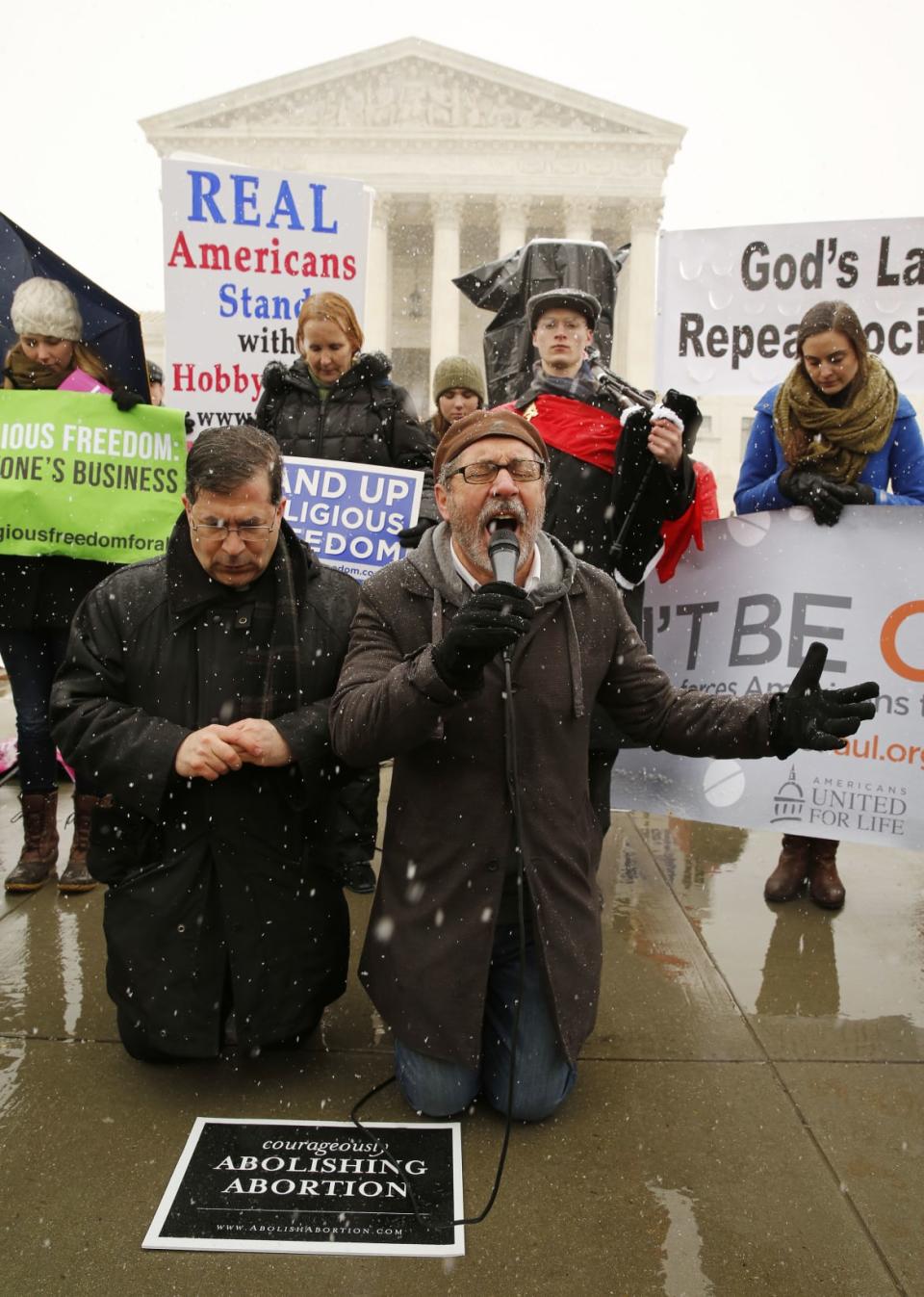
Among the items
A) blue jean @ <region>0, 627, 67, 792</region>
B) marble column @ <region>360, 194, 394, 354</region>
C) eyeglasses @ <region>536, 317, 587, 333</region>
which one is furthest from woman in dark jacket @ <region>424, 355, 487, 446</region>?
marble column @ <region>360, 194, 394, 354</region>

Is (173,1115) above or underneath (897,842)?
underneath

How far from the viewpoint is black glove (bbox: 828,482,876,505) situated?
363 cm

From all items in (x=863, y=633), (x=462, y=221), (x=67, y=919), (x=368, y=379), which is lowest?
(x=67, y=919)

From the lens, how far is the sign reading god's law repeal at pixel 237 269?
4.83m

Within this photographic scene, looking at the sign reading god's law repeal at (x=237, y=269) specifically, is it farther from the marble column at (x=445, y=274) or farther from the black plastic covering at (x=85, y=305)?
the marble column at (x=445, y=274)

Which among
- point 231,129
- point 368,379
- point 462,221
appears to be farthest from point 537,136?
point 368,379

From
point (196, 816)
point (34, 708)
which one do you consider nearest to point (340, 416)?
point (34, 708)

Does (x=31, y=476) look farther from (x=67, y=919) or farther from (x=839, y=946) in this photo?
(x=839, y=946)

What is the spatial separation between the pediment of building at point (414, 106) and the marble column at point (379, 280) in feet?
11.0

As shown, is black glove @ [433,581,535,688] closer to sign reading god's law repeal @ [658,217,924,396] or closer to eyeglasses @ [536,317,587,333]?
eyeglasses @ [536,317,587,333]

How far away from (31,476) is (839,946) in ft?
10.5

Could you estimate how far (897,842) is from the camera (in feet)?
11.7

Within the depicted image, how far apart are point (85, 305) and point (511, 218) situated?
1597 inches

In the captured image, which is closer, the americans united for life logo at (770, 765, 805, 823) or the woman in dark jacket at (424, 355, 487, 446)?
the americans united for life logo at (770, 765, 805, 823)
